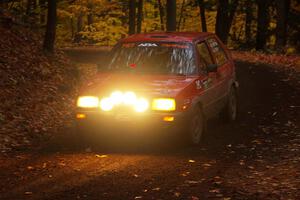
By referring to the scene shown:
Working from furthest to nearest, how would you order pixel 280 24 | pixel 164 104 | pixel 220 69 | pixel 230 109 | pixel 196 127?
pixel 280 24 < pixel 230 109 < pixel 220 69 < pixel 196 127 < pixel 164 104

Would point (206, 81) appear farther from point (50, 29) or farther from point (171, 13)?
point (171, 13)

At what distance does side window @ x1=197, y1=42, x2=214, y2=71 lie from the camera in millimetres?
10305

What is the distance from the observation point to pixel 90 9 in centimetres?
4581

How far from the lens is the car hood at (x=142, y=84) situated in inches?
355

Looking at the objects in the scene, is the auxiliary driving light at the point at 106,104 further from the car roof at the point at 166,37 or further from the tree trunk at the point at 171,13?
the tree trunk at the point at 171,13

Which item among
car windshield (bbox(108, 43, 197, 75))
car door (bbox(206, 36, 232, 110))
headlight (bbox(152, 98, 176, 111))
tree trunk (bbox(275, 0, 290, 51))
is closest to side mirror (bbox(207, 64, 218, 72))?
car windshield (bbox(108, 43, 197, 75))

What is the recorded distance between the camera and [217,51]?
11578 millimetres

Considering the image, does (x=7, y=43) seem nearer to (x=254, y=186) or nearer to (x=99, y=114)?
(x=99, y=114)

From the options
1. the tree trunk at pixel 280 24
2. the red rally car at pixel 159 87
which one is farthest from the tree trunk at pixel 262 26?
the red rally car at pixel 159 87

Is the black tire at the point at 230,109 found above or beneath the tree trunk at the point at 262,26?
beneath

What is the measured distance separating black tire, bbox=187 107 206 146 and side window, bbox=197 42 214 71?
95 cm

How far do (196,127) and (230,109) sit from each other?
2590 millimetres

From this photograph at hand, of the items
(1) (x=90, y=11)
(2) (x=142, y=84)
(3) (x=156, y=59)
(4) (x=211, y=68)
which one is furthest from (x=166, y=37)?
(1) (x=90, y=11)

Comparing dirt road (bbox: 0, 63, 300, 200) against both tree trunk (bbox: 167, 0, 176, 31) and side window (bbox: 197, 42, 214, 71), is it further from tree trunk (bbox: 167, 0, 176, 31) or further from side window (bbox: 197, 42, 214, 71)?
tree trunk (bbox: 167, 0, 176, 31)
